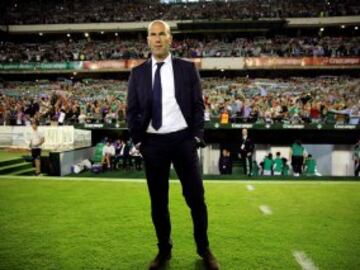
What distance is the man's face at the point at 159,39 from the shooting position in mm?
3252

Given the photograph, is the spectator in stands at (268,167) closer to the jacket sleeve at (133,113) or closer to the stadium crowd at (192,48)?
the jacket sleeve at (133,113)

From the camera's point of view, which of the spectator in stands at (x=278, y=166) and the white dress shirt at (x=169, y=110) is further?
the spectator in stands at (x=278, y=166)

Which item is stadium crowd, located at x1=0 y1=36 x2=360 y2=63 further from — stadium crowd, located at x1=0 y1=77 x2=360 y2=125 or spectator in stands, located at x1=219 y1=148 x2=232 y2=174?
spectator in stands, located at x1=219 y1=148 x2=232 y2=174

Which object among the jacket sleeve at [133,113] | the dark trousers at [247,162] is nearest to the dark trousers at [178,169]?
the jacket sleeve at [133,113]

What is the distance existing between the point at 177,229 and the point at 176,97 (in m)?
2.12

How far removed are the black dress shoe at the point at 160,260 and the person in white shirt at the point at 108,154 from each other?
41.2ft

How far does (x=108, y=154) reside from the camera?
15.9 meters

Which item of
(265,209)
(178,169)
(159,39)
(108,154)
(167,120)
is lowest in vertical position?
(108,154)

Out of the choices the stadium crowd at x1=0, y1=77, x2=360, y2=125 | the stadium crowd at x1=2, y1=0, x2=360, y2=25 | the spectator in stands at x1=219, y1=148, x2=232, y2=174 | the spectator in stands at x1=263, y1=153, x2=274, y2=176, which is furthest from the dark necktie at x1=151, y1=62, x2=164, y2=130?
the stadium crowd at x1=2, y1=0, x2=360, y2=25

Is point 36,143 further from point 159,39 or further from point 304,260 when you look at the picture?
point 304,260

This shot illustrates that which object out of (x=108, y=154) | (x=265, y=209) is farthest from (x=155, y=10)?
(x=265, y=209)

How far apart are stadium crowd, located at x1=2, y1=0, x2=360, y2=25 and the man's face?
3517 centimetres

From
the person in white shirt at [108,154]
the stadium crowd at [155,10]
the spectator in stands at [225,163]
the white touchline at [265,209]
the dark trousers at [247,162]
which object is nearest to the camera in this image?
the white touchline at [265,209]

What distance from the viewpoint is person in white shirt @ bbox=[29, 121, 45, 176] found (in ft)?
41.2
